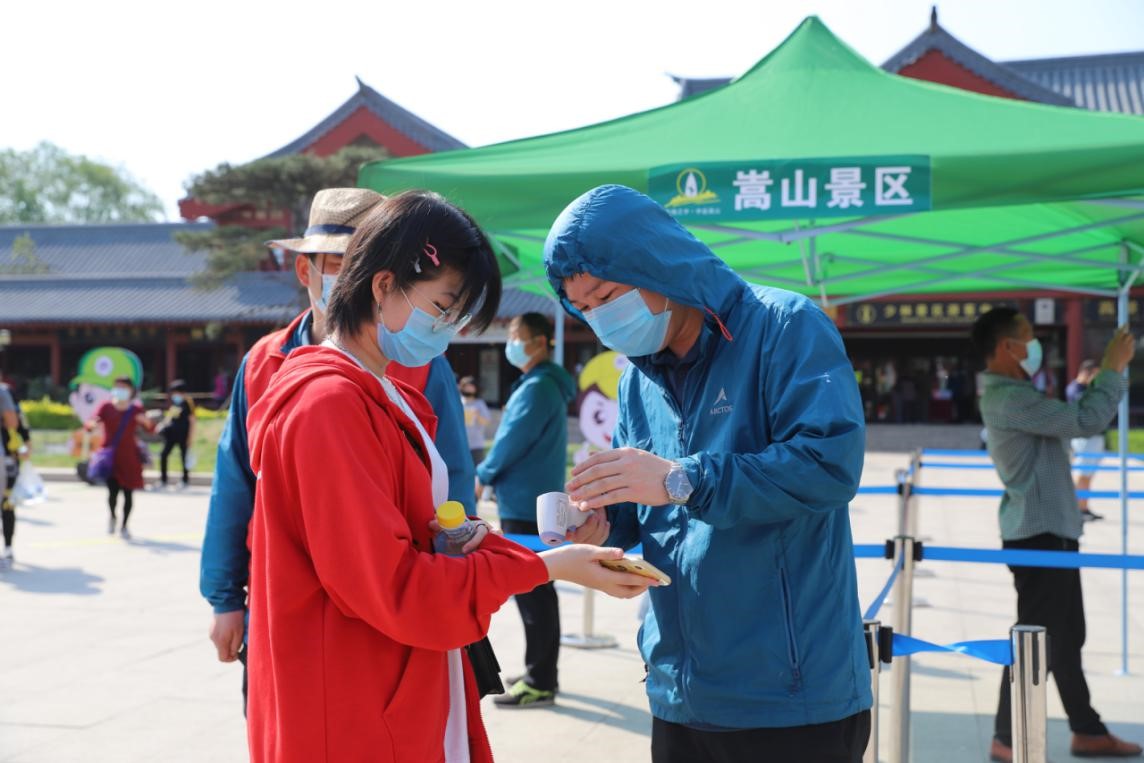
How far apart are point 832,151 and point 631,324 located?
2.33m

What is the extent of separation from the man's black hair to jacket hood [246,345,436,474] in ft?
10.7

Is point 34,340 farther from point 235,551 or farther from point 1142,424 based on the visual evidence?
point 235,551

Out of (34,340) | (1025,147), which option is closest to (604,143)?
(1025,147)

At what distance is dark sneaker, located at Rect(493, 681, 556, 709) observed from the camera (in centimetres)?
503

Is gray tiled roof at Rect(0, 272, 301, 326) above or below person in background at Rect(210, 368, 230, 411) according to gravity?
above

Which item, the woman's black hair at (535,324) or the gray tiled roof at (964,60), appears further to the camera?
the gray tiled roof at (964,60)

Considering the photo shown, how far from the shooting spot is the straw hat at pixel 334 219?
274 centimetres

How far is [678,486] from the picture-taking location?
1.85 metres

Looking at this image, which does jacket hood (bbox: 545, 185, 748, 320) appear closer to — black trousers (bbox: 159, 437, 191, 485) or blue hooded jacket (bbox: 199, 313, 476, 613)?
blue hooded jacket (bbox: 199, 313, 476, 613)

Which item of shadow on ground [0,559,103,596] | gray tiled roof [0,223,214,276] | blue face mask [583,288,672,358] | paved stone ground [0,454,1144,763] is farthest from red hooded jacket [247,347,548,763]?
gray tiled roof [0,223,214,276]

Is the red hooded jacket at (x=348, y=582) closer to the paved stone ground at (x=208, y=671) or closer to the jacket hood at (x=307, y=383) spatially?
the jacket hood at (x=307, y=383)

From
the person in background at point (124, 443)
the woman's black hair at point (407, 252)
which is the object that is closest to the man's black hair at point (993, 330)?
the woman's black hair at point (407, 252)

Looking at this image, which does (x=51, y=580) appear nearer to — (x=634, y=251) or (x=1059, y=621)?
(x=1059, y=621)

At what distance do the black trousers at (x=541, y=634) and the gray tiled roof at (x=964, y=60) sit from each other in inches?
938
